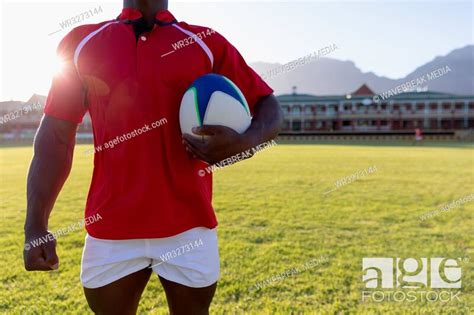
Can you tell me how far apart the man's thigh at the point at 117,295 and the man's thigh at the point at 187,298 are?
0.12m

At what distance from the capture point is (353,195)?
8.53m

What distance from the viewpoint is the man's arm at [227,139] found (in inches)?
55.4

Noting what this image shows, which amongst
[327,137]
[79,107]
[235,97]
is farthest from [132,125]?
[327,137]

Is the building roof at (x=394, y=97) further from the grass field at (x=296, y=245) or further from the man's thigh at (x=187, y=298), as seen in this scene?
the man's thigh at (x=187, y=298)

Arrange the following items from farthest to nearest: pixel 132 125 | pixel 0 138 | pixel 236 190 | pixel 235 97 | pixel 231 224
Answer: pixel 0 138 < pixel 236 190 < pixel 231 224 < pixel 235 97 < pixel 132 125

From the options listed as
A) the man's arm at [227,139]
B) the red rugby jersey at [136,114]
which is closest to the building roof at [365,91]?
the man's arm at [227,139]

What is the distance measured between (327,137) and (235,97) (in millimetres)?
52119

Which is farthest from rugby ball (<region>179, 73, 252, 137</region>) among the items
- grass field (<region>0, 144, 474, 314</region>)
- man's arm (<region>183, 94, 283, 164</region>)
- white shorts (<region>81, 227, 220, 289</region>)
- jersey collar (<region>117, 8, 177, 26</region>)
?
grass field (<region>0, 144, 474, 314</region>)

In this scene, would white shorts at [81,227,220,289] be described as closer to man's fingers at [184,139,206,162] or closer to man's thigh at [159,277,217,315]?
man's thigh at [159,277,217,315]

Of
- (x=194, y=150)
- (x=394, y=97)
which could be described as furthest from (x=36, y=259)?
(x=394, y=97)

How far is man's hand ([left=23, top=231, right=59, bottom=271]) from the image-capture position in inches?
59.6

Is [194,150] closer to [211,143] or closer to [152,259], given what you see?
[211,143]

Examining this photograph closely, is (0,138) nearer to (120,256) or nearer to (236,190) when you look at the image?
(236,190)

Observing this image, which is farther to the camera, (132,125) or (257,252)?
(257,252)
